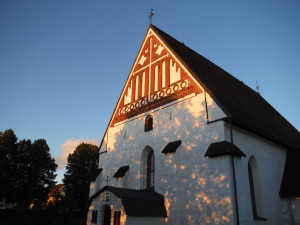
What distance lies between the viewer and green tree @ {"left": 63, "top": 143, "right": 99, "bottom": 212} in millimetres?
38812

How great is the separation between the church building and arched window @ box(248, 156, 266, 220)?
0.06m

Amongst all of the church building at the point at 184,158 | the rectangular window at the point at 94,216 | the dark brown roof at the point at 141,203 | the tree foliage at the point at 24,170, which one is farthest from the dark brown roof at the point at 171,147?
the tree foliage at the point at 24,170

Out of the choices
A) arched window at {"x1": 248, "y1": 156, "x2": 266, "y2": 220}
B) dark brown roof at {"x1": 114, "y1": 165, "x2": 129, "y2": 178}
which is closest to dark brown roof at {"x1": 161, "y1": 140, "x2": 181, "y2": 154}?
dark brown roof at {"x1": 114, "y1": 165, "x2": 129, "y2": 178}

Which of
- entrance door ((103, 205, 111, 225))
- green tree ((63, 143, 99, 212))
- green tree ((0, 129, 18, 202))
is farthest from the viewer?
green tree ((63, 143, 99, 212))

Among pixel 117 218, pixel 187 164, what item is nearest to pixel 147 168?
pixel 187 164

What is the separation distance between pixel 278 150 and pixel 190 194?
835 centimetres

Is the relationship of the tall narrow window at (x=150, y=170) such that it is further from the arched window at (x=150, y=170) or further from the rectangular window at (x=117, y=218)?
the rectangular window at (x=117, y=218)

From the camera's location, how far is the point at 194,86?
48.0ft

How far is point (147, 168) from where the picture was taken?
16.3m

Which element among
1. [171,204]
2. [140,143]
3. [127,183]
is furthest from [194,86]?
[127,183]

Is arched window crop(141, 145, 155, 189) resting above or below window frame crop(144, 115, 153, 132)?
below

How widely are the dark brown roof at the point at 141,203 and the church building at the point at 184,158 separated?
5 cm

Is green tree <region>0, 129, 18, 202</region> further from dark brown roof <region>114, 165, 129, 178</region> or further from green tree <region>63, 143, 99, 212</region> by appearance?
dark brown roof <region>114, 165, 129, 178</region>

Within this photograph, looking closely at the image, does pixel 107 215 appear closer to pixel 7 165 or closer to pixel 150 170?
pixel 150 170
